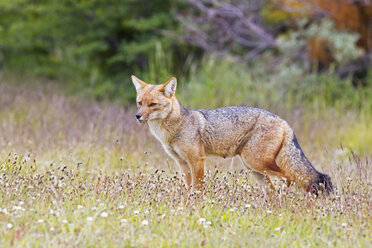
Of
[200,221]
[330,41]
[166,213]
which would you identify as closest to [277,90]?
[330,41]

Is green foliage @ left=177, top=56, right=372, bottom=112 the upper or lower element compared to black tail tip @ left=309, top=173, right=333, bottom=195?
lower

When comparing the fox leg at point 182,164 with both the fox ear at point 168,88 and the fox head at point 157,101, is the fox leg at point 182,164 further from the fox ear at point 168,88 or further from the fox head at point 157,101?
the fox ear at point 168,88

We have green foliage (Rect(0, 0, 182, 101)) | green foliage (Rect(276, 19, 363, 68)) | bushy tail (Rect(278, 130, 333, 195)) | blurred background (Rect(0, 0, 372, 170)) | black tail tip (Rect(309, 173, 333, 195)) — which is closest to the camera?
black tail tip (Rect(309, 173, 333, 195))

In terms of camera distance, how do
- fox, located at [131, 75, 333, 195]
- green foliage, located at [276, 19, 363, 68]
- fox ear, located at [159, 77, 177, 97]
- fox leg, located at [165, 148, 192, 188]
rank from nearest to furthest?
fox, located at [131, 75, 333, 195] < fox ear, located at [159, 77, 177, 97] < fox leg, located at [165, 148, 192, 188] < green foliage, located at [276, 19, 363, 68]

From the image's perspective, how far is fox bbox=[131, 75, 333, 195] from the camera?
232 inches

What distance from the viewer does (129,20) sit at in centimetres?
1380

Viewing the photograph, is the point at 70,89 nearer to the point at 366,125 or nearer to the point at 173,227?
the point at 366,125

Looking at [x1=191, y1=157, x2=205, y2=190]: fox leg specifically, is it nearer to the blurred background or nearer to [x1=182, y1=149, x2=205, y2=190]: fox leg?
[x1=182, y1=149, x2=205, y2=190]: fox leg

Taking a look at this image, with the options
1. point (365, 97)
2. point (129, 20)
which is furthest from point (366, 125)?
point (129, 20)

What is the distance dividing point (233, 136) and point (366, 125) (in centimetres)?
534

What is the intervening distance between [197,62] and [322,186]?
9839 millimetres

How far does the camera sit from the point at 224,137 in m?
6.17

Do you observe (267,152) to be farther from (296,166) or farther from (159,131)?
(159,131)

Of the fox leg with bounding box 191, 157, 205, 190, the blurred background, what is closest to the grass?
the fox leg with bounding box 191, 157, 205, 190
